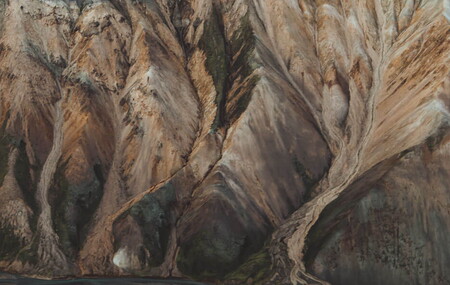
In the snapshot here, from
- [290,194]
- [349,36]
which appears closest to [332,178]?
[290,194]

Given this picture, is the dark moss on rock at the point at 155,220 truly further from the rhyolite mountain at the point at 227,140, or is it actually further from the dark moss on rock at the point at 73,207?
the dark moss on rock at the point at 73,207

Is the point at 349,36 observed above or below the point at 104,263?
above

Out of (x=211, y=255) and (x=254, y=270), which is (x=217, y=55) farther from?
(x=254, y=270)

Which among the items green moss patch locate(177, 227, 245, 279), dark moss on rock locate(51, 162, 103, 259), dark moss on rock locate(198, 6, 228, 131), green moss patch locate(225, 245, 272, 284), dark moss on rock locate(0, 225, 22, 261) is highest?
dark moss on rock locate(198, 6, 228, 131)

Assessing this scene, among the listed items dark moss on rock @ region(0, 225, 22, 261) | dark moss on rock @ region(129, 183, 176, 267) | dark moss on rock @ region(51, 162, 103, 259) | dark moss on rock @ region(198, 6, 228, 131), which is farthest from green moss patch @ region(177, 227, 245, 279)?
dark moss on rock @ region(0, 225, 22, 261)

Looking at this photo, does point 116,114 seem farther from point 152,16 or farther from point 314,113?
point 314,113

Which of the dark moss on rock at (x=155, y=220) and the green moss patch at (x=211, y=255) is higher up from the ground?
the dark moss on rock at (x=155, y=220)

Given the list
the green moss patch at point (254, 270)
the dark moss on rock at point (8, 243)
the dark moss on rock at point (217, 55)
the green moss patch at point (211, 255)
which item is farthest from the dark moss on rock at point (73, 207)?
the green moss patch at point (254, 270)

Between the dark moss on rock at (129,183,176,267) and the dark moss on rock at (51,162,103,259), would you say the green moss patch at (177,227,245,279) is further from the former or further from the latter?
the dark moss on rock at (51,162,103,259)
